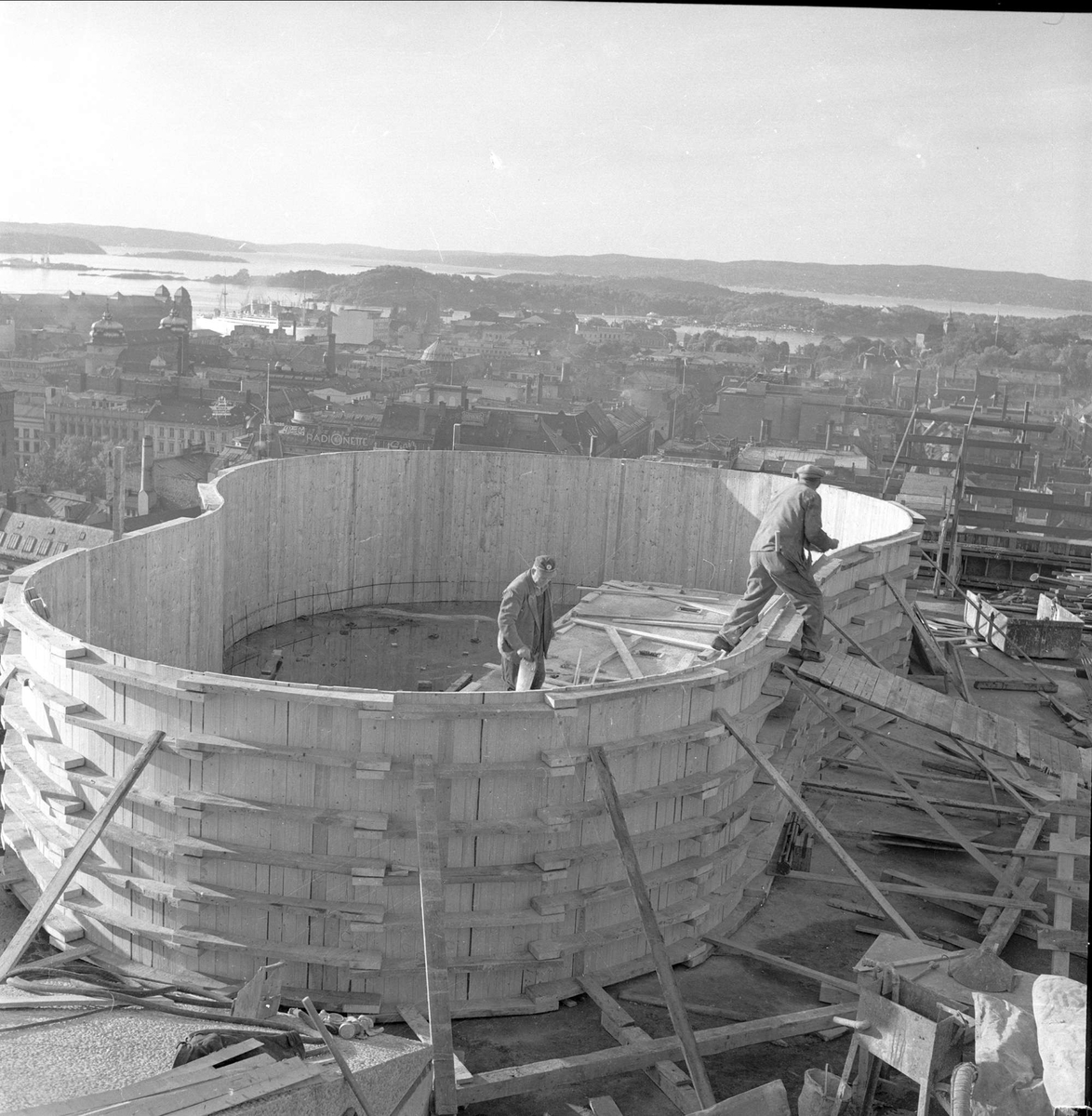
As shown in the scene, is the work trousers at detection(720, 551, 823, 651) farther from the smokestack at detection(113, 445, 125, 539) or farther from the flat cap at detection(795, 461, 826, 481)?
the smokestack at detection(113, 445, 125, 539)

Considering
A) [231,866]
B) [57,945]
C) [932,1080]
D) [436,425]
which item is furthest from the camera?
[436,425]

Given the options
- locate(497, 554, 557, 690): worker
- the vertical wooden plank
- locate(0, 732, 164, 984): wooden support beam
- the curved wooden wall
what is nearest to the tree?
locate(497, 554, 557, 690): worker

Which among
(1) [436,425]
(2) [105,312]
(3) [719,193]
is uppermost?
(3) [719,193]

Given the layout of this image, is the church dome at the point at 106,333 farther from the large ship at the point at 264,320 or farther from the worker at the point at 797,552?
the worker at the point at 797,552

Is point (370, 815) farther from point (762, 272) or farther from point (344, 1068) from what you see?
point (762, 272)

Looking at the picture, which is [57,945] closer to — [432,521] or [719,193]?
[432,521]

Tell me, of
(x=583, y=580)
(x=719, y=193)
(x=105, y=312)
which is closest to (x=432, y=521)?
(x=583, y=580)

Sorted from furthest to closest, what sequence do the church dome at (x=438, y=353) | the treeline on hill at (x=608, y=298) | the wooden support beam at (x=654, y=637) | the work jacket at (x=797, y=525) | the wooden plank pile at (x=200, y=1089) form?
the church dome at (x=438, y=353), the treeline on hill at (x=608, y=298), the wooden support beam at (x=654, y=637), the work jacket at (x=797, y=525), the wooden plank pile at (x=200, y=1089)

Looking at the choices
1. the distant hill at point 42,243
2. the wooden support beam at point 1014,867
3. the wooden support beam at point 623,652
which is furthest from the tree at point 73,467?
the wooden support beam at point 1014,867
